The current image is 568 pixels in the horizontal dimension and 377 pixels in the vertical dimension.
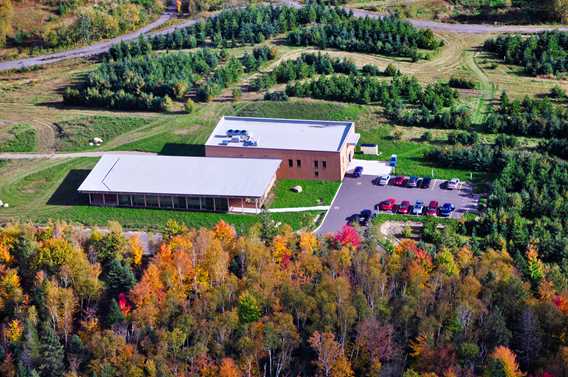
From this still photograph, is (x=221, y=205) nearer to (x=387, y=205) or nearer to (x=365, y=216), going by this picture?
(x=365, y=216)

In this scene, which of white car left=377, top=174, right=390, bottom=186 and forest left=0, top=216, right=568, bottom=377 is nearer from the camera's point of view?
forest left=0, top=216, right=568, bottom=377

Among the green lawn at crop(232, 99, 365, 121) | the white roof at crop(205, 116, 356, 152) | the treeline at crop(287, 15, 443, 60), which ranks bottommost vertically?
the green lawn at crop(232, 99, 365, 121)

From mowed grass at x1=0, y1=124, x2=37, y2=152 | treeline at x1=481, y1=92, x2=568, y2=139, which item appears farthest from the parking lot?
mowed grass at x1=0, y1=124, x2=37, y2=152

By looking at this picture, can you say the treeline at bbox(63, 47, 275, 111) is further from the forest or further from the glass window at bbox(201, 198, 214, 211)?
the forest

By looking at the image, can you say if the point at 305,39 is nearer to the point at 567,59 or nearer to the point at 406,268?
the point at 567,59

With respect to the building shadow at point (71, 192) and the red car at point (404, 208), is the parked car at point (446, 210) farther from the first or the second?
the building shadow at point (71, 192)

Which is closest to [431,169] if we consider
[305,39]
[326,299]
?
[326,299]

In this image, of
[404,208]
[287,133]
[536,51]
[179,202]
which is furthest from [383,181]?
[536,51]

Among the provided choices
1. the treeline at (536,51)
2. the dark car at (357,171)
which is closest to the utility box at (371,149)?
the dark car at (357,171)
